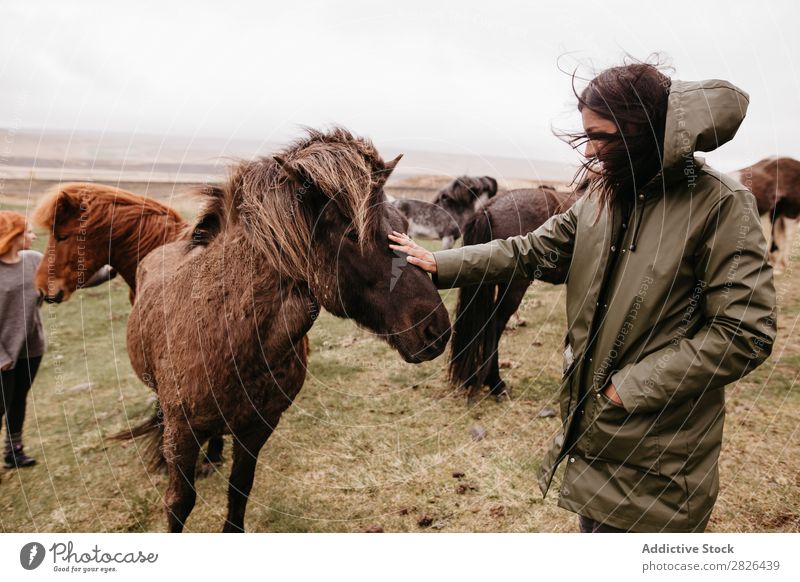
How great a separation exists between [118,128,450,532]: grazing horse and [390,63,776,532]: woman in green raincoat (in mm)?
867

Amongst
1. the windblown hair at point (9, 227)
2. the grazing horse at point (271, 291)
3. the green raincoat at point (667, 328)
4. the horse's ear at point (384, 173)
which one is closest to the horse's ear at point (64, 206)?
the windblown hair at point (9, 227)

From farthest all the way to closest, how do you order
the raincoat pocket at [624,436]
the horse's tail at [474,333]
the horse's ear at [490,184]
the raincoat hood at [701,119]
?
the horse's ear at [490,184] → the horse's tail at [474,333] → the raincoat pocket at [624,436] → the raincoat hood at [701,119]

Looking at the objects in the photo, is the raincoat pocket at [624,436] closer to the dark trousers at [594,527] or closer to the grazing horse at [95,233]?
the dark trousers at [594,527]

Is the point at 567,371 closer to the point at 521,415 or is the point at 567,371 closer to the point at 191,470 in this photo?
the point at 191,470

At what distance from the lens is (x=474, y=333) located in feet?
21.9

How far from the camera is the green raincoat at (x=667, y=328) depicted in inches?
76.6

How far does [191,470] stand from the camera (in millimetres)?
3357

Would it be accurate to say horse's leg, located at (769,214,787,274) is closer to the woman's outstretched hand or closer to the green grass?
the green grass

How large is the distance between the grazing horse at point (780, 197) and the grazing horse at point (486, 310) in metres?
4.25

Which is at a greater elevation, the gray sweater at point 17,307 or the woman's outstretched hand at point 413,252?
the woman's outstretched hand at point 413,252

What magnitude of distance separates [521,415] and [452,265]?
3.97 metres

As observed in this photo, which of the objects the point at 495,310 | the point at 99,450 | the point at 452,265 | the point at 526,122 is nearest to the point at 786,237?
the point at 495,310

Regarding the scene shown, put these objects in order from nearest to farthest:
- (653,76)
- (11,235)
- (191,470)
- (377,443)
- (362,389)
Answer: (653,76)
(191,470)
(11,235)
(377,443)
(362,389)

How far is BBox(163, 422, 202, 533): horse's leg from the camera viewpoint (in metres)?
3.24
